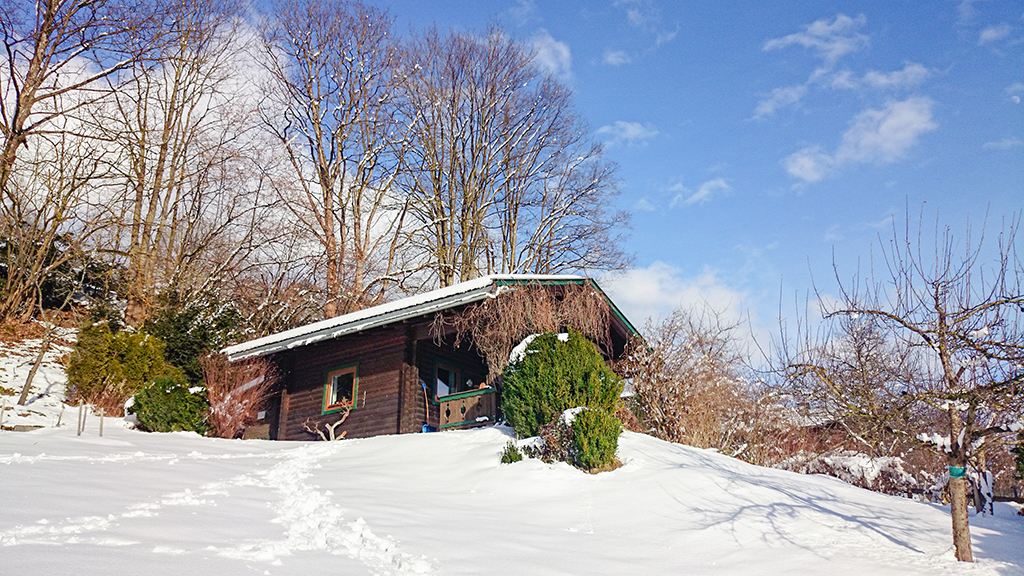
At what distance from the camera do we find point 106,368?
1416cm

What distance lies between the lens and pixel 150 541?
4574 mm

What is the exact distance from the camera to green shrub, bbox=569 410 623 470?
9.02m

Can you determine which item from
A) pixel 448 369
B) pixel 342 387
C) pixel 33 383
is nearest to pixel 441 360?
pixel 448 369

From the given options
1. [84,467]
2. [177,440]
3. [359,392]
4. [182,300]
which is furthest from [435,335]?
[182,300]

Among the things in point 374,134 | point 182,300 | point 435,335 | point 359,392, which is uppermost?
point 374,134

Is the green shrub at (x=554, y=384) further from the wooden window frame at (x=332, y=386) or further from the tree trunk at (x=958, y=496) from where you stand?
the wooden window frame at (x=332, y=386)

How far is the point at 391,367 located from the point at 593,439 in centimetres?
629

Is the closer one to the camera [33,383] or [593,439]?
[593,439]

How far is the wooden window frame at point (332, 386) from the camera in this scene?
14678 millimetres

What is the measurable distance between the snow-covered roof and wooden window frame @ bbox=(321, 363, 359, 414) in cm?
102

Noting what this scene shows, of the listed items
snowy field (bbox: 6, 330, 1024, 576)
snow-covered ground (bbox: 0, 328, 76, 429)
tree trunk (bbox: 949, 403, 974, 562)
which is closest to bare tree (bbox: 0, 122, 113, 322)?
snow-covered ground (bbox: 0, 328, 76, 429)

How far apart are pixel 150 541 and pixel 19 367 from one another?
1342cm

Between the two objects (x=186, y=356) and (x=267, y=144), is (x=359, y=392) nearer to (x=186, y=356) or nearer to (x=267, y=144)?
(x=186, y=356)

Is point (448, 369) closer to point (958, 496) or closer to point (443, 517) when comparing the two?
point (443, 517)
